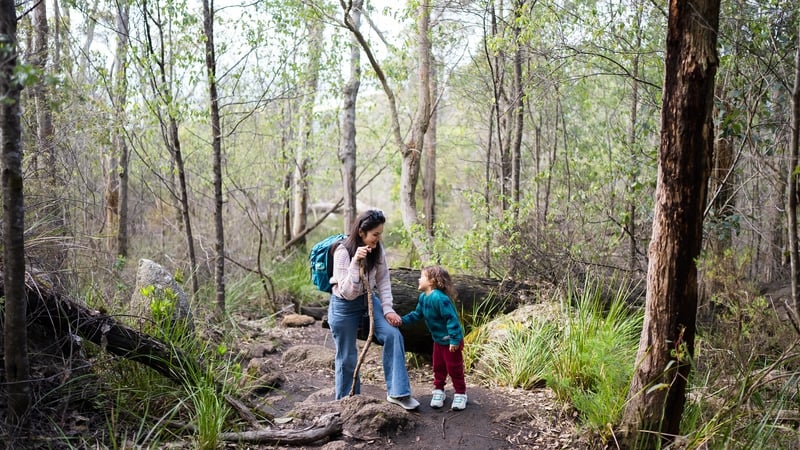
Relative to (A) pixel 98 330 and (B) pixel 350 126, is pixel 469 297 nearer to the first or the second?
(A) pixel 98 330

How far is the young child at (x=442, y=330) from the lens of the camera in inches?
202

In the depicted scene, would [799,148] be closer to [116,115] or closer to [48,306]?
[48,306]

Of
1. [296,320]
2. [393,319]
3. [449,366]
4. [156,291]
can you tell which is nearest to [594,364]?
[449,366]

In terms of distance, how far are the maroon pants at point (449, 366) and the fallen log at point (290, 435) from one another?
1095mm

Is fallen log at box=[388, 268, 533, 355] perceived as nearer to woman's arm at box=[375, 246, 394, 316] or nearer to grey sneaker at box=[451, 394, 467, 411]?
grey sneaker at box=[451, 394, 467, 411]

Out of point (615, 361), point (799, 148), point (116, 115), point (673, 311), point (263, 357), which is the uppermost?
point (116, 115)

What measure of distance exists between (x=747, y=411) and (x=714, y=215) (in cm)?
393

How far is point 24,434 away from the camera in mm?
3920

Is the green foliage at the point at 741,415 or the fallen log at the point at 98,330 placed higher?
the fallen log at the point at 98,330

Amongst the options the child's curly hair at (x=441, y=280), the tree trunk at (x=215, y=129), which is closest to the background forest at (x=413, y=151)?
the tree trunk at (x=215, y=129)

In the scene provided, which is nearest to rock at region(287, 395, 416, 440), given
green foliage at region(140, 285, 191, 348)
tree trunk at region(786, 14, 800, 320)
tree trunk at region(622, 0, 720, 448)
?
green foliage at region(140, 285, 191, 348)

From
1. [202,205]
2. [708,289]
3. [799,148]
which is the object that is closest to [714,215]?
[708,289]

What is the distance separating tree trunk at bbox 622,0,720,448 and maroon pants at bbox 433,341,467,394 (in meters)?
1.44

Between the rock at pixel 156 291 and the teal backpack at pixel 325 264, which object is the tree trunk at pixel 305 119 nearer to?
the rock at pixel 156 291
